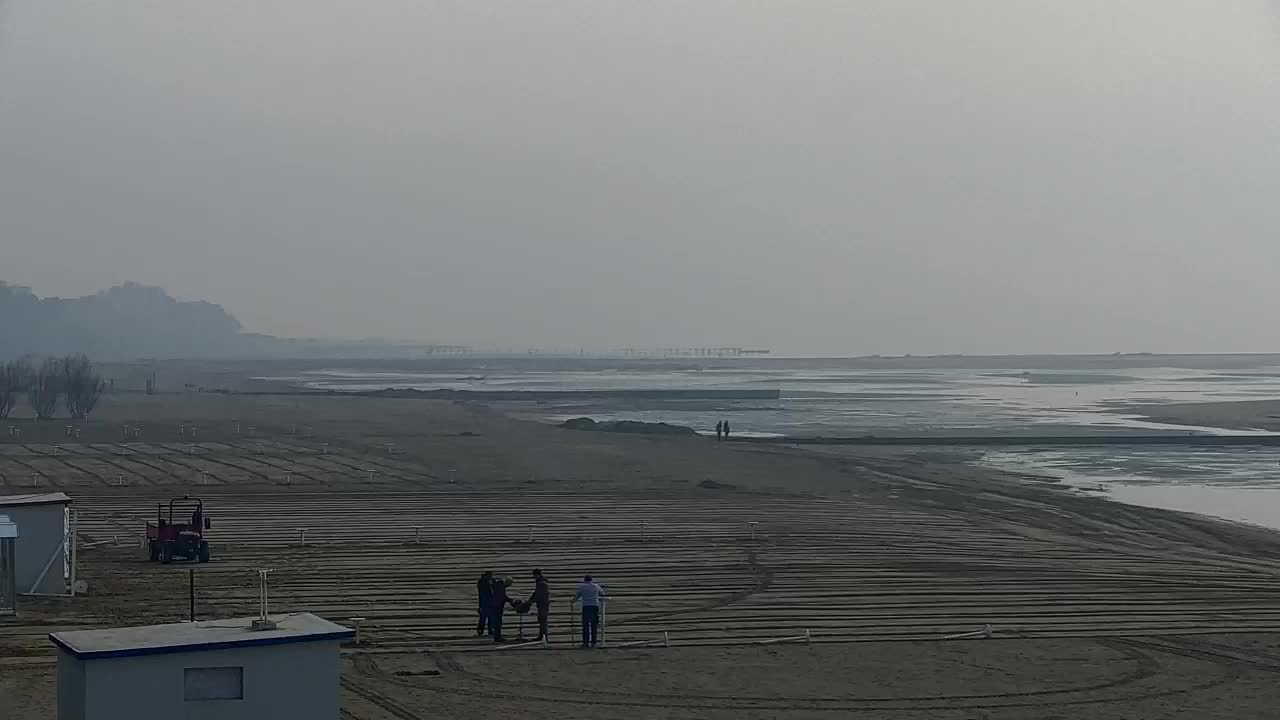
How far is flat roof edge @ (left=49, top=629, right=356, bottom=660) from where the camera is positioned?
12.4m

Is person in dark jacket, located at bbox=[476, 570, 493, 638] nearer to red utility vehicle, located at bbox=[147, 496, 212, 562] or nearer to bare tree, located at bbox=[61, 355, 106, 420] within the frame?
red utility vehicle, located at bbox=[147, 496, 212, 562]

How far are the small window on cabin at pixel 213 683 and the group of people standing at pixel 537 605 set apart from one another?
8.00 m

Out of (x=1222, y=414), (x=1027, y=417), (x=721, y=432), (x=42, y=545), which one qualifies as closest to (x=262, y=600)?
(x=42, y=545)

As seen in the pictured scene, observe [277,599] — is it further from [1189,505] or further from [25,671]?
[1189,505]

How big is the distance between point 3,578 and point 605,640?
9.38 m

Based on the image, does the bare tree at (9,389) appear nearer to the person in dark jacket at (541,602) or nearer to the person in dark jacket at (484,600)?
the person in dark jacket at (484,600)

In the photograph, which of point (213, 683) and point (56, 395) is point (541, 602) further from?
point (56, 395)

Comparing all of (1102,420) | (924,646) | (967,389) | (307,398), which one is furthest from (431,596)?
(967,389)

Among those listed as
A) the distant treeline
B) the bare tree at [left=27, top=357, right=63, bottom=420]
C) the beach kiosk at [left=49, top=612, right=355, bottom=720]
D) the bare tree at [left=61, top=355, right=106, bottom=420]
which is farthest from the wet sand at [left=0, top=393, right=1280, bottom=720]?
the bare tree at [left=27, top=357, right=63, bottom=420]

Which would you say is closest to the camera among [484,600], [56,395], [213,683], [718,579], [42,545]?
[213,683]

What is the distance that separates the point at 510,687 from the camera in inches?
708

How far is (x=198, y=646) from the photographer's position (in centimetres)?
1266

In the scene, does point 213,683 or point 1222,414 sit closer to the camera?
point 213,683

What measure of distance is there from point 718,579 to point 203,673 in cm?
1519
